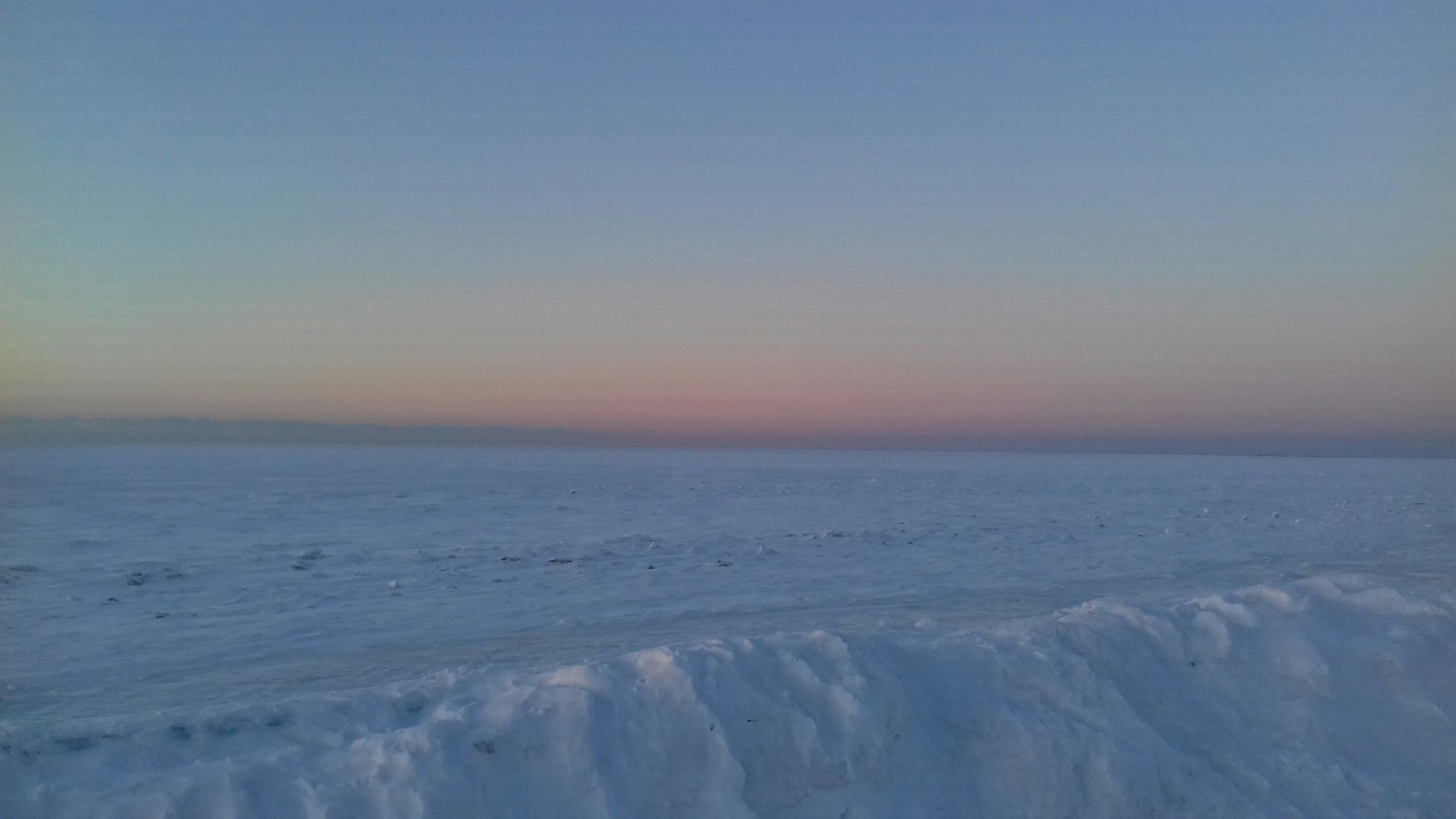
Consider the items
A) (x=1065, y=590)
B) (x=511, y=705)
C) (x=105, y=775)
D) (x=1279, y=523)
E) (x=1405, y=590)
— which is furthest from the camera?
(x=1279, y=523)

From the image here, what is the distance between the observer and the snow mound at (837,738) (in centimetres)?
520

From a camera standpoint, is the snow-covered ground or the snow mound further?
the snow-covered ground

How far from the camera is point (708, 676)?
20.6 ft

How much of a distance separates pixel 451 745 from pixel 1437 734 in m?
8.17

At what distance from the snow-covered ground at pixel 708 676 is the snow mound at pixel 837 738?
2 cm

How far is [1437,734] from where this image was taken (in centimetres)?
767

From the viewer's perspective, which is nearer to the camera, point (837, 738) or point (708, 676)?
point (837, 738)

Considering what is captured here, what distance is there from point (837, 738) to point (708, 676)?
0.98 meters

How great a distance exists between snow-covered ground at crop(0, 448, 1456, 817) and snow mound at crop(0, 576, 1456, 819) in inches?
0.9

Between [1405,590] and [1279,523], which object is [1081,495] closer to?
[1279,523]

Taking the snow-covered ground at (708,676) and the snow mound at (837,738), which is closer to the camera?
the snow mound at (837,738)

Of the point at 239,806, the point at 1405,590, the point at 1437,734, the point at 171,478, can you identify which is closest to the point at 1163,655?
the point at 1437,734

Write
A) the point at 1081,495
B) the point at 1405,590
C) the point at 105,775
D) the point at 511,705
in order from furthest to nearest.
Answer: the point at 1081,495 < the point at 1405,590 < the point at 511,705 < the point at 105,775

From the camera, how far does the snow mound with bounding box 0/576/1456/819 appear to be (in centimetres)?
520
